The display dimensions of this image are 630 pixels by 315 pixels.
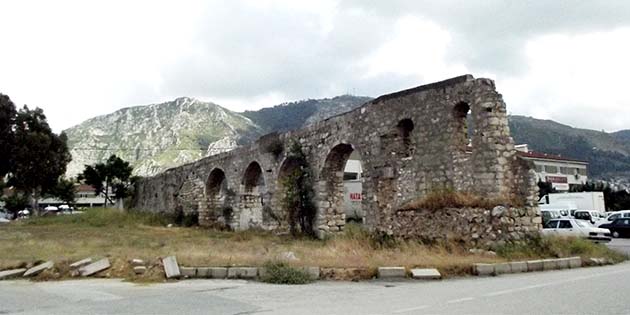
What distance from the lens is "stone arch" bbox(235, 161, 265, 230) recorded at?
26.6m

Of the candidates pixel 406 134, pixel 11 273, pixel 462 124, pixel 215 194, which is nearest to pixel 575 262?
pixel 462 124

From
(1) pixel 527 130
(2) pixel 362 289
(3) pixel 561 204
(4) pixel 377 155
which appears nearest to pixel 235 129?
(1) pixel 527 130

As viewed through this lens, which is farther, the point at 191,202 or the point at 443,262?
the point at 191,202

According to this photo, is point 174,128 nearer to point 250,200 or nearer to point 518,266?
point 250,200

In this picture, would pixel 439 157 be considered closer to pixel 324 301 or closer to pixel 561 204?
pixel 324 301

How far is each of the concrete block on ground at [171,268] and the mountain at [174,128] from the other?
321 feet

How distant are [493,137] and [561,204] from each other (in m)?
32.1

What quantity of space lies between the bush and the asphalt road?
30cm

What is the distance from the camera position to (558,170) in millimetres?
73188

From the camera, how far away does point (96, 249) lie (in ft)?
49.1

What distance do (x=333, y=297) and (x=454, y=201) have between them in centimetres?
743

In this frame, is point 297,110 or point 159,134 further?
point 159,134

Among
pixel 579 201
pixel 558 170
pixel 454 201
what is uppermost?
pixel 558 170

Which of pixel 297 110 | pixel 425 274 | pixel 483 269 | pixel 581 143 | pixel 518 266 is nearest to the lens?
pixel 425 274
